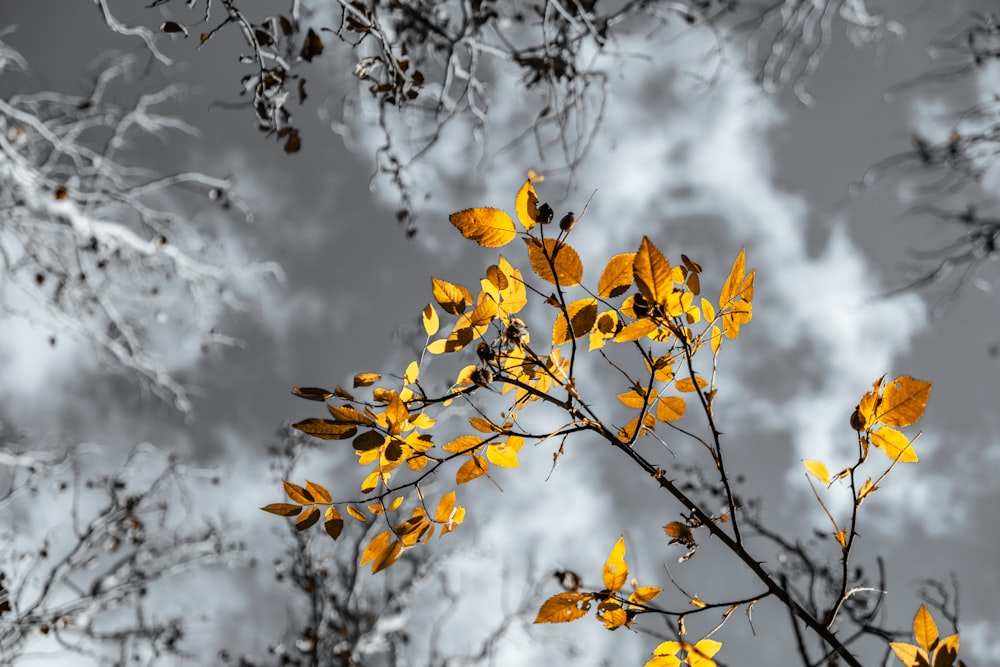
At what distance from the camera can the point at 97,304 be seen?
4379 millimetres

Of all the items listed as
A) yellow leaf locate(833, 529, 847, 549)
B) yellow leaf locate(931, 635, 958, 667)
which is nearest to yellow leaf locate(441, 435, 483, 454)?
yellow leaf locate(833, 529, 847, 549)

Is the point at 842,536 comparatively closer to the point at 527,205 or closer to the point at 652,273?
the point at 652,273

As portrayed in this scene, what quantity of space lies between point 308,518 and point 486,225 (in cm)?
48

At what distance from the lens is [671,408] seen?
88 centimetres

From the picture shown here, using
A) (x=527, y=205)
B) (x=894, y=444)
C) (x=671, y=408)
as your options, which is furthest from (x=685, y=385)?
(x=527, y=205)

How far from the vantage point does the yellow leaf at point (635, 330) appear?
2.41 feet

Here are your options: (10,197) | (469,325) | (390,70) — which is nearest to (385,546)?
(469,325)

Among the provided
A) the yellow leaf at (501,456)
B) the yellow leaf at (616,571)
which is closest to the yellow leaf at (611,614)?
the yellow leaf at (616,571)

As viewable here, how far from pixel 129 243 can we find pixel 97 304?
556 mm

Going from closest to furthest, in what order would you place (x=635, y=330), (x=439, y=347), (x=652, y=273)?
(x=652, y=273) < (x=635, y=330) < (x=439, y=347)

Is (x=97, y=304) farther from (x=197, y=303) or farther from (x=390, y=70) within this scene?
(x=390, y=70)

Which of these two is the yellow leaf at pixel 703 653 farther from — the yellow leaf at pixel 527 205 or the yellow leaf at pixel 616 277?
the yellow leaf at pixel 527 205

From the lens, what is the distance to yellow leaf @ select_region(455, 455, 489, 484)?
829 mm

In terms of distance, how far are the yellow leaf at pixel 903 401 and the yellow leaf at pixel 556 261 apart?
0.44 metres
